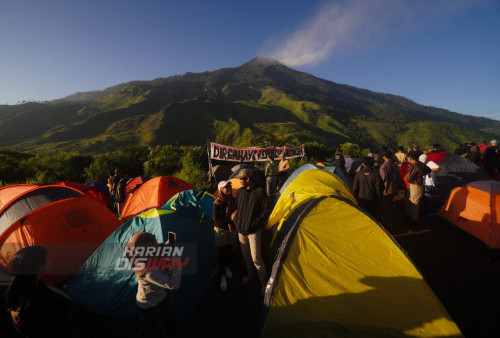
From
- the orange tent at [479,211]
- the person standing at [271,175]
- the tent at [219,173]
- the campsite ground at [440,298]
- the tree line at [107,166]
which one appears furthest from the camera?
the tree line at [107,166]

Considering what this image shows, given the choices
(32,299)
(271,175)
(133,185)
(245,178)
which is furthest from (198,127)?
(32,299)

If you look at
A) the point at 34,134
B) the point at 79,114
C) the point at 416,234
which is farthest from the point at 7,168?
the point at 79,114

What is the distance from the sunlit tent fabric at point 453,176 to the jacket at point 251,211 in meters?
7.18

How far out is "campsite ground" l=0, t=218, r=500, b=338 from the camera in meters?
3.42

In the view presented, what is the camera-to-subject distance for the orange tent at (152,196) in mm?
6516

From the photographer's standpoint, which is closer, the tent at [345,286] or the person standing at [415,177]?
the tent at [345,286]

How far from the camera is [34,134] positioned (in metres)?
117

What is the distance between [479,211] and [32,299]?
8.23 metres

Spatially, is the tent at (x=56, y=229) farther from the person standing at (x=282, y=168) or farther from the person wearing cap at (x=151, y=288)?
the person standing at (x=282, y=168)

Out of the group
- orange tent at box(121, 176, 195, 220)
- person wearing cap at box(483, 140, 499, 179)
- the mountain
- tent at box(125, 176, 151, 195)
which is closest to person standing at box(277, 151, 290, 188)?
orange tent at box(121, 176, 195, 220)

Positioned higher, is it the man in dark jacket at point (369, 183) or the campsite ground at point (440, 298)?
the man in dark jacket at point (369, 183)

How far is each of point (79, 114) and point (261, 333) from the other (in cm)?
19000

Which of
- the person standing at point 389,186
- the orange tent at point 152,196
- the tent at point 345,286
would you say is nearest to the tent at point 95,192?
the orange tent at point 152,196

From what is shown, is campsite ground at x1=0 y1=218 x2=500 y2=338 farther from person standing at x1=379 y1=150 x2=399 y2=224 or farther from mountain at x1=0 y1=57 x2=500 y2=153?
mountain at x1=0 y1=57 x2=500 y2=153
